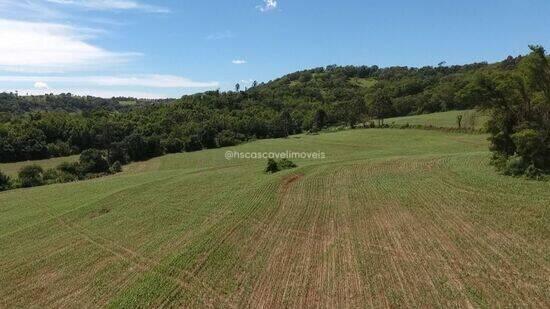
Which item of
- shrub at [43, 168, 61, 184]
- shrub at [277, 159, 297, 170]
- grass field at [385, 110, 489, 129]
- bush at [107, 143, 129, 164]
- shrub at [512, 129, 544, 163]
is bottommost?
shrub at [43, 168, 61, 184]

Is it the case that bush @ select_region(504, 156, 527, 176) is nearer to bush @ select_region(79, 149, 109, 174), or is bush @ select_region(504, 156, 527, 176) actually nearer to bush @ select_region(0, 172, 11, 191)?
bush @ select_region(0, 172, 11, 191)

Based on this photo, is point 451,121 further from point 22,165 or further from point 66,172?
point 22,165

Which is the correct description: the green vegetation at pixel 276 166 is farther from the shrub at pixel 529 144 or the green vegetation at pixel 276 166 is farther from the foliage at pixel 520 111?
the shrub at pixel 529 144

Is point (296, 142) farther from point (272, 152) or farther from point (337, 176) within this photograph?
point (337, 176)

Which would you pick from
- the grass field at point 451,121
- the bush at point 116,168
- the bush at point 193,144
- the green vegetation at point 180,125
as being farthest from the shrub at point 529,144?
the bush at point 193,144

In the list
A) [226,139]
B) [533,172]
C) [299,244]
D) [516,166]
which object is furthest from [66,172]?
[533,172]

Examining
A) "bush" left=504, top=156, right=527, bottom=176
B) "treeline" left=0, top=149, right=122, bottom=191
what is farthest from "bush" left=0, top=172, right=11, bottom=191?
"bush" left=504, top=156, right=527, bottom=176
